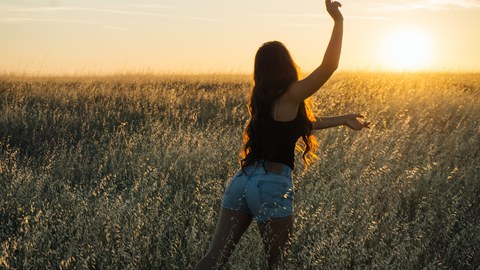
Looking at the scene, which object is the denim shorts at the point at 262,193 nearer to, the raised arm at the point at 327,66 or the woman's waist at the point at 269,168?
the woman's waist at the point at 269,168

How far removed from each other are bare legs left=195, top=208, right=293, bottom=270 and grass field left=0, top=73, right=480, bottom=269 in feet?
1.33

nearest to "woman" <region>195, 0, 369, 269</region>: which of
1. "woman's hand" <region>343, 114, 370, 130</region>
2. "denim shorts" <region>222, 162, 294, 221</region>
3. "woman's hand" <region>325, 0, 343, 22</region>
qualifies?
"denim shorts" <region>222, 162, 294, 221</region>

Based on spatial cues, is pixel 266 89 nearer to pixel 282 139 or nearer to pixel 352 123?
pixel 282 139

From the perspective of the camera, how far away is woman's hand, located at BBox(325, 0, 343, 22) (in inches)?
118

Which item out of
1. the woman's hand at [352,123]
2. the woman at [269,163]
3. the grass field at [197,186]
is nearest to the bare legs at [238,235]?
the woman at [269,163]

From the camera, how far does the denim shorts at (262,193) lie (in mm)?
3131

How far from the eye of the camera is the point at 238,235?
3.29m

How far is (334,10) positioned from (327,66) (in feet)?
1.03

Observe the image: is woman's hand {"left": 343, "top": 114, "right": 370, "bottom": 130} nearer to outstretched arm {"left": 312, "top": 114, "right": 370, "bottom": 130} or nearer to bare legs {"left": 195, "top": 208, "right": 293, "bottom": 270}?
outstretched arm {"left": 312, "top": 114, "right": 370, "bottom": 130}

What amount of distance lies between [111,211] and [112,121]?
6.16 m

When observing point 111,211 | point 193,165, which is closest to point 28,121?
point 193,165

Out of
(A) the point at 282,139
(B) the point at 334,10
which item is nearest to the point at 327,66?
(B) the point at 334,10

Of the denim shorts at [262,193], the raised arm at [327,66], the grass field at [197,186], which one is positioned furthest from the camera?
the grass field at [197,186]

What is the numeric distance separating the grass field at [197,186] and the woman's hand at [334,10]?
4.71 ft
